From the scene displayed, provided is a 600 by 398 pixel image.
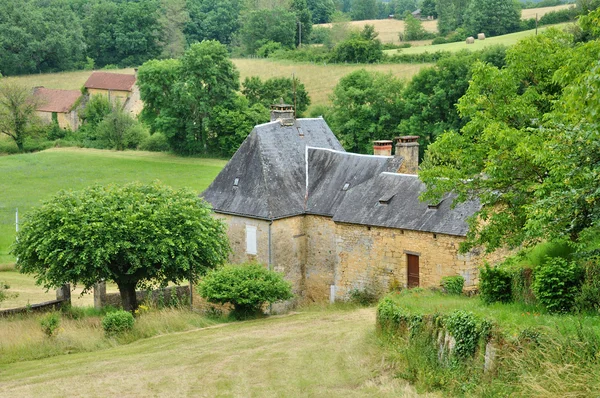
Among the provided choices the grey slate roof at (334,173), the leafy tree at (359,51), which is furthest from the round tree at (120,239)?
the leafy tree at (359,51)

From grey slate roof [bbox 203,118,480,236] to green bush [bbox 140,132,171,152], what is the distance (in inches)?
1415

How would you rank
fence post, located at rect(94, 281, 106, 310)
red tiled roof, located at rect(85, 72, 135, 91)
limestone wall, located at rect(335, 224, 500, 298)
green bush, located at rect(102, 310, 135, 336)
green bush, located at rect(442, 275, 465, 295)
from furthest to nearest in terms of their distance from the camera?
red tiled roof, located at rect(85, 72, 135, 91) < fence post, located at rect(94, 281, 106, 310) < limestone wall, located at rect(335, 224, 500, 298) < green bush, located at rect(442, 275, 465, 295) < green bush, located at rect(102, 310, 135, 336)

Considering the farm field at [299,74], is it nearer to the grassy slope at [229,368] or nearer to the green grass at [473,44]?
the green grass at [473,44]

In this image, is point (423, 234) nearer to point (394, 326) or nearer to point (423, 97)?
point (394, 326)

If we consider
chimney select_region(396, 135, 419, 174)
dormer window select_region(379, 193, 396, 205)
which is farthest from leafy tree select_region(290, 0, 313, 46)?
dormer window select_region(379, 193, 396, 205)

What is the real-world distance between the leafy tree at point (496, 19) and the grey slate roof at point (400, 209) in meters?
58.8

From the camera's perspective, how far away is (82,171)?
60312 mm

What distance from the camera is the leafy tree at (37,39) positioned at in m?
93.1

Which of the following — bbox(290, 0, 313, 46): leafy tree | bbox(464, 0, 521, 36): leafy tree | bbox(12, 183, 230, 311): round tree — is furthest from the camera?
bbox(290, 0, 313, 46): leafy tree

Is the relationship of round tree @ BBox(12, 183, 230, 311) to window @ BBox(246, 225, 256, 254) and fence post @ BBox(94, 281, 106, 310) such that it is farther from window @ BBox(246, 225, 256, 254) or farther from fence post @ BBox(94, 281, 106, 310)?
window @ BBox(246, 225, 256, 254)

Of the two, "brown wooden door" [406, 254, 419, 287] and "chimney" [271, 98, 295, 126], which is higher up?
"chimney" [271, 98, 295, 126]

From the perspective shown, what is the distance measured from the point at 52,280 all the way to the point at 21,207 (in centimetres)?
2546

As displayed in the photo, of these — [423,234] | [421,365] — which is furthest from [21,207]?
[421,365]

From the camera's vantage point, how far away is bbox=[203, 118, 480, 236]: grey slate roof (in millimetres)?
28266
